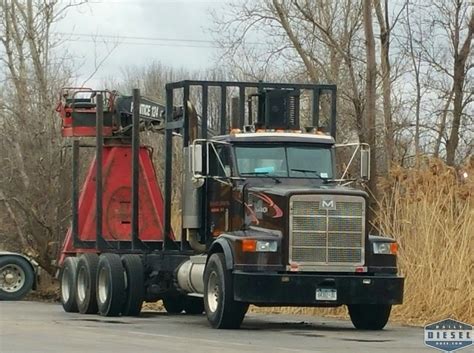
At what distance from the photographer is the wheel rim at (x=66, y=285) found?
2111 cm

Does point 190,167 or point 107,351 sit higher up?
point 190,167

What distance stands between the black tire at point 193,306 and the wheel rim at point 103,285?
7.33 feet

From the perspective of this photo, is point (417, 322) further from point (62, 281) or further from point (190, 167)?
point (62, 281)

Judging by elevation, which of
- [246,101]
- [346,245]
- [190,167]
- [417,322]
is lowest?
[417,322]

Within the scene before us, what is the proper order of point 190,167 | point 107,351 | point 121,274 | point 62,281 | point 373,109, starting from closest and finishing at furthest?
point 107,351, point 190,167, point 121,274, point 62,281, point 373,109

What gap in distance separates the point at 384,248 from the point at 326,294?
1.26m

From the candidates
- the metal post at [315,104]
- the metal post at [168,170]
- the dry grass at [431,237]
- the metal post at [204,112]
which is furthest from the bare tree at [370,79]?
the metal post at [204,112]

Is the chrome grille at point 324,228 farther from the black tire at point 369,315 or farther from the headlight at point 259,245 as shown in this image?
the black tire at point 369,315

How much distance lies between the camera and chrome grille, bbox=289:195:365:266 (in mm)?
16062

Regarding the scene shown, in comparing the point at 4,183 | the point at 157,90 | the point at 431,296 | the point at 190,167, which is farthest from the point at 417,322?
the point at 157,90

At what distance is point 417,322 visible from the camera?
60.6 ft

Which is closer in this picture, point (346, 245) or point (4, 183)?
point (346, 245)

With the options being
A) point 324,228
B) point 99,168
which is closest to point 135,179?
point 99,168

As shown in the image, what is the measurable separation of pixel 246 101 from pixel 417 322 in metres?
4.90
